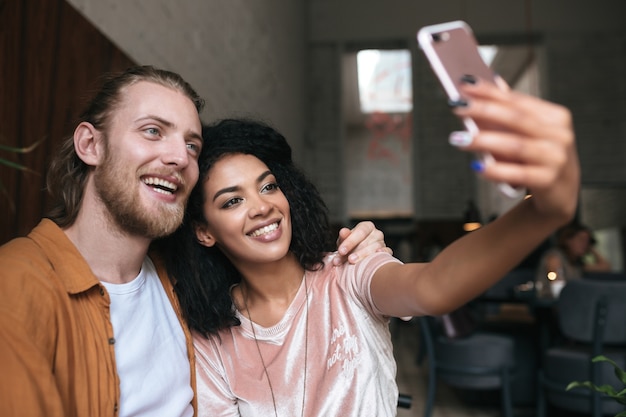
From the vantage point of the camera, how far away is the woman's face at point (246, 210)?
1656mm

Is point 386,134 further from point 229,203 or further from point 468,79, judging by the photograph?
point 468,79

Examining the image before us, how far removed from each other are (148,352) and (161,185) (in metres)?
0.41

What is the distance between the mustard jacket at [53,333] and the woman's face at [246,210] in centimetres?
42

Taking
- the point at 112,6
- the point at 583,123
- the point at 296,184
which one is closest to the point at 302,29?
the point at 583,123

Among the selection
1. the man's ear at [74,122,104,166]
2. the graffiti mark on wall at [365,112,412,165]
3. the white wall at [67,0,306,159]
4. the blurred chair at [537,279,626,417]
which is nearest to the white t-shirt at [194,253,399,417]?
the man's ear at [74,122,104,166]

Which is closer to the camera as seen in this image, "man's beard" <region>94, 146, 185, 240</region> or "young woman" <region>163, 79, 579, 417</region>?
"man's beard" <region>94, 146, 185, 240</region>

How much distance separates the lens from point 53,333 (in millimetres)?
1185

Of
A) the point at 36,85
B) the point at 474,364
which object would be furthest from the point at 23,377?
the point at 474,364

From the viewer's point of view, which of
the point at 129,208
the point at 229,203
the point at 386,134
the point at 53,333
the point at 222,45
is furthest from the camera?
the point at 386,134

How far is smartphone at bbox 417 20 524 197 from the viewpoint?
737mm

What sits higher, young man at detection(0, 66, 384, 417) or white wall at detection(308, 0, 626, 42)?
white wall at detection(308, 0, 626, 42)

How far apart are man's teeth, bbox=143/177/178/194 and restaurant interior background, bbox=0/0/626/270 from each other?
1.39 metres

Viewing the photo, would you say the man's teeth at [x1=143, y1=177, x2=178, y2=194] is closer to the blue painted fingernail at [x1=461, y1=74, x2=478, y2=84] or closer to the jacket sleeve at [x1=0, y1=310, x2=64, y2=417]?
the jacket sleeve at [x1=0, y1=310, x2=64, y2=417]

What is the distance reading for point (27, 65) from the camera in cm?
183
